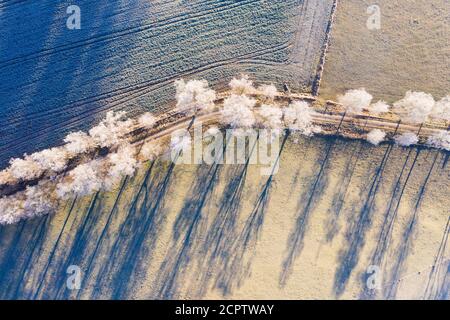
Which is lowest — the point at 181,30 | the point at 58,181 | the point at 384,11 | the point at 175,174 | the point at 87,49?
the point at 58,181

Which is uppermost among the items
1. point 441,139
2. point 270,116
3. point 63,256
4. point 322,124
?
point 441,139

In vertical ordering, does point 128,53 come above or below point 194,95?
above

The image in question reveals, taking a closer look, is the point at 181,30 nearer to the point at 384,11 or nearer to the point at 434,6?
the point at 384,11

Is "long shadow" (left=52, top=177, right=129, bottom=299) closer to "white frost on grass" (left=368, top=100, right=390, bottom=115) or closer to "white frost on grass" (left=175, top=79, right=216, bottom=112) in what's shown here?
"white frost on grass" (left=175, top=79, right=216, bottom=112)

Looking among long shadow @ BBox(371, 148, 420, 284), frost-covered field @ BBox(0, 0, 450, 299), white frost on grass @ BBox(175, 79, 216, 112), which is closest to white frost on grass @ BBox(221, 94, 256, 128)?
white frost on grass @ BBox(175, 79, 216, 112)

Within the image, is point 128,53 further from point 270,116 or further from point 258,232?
point 258,232

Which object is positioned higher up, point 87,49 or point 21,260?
point 87,49

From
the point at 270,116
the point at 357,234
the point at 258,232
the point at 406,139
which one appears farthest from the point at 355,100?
the point at 258,232
